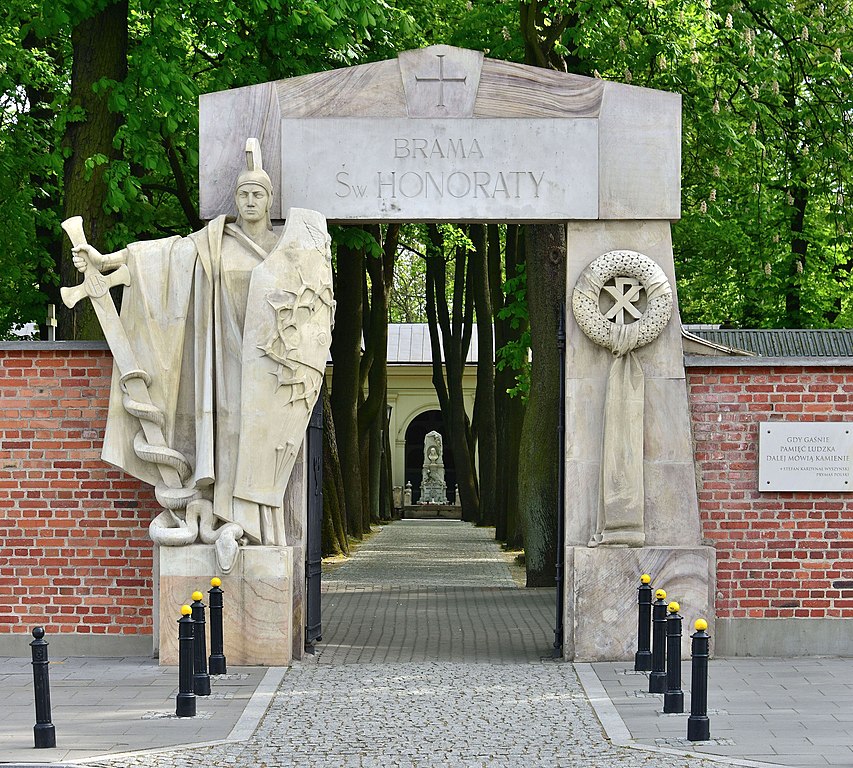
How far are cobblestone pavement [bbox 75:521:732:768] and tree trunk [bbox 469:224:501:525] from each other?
48.5ft

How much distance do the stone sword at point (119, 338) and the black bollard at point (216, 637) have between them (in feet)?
4.48

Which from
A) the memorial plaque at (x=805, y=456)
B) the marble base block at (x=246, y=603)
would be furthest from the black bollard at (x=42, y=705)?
the memorial plaque at (x=805, y=456)

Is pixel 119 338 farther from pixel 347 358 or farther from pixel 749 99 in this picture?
pixel 347 358

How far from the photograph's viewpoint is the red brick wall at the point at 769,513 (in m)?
12.6

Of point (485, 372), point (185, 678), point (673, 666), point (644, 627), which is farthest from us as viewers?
point (485, 372)

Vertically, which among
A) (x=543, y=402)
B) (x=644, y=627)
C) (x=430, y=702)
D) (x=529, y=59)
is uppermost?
(x=529, y=59)

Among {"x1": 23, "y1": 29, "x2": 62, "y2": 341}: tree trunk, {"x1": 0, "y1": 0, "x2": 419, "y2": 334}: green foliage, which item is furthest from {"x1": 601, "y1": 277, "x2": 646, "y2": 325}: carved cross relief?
{"x1": 23, "y1": 29, "x2": 62, "y2": 341}: tree trunk

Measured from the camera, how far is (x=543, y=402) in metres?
19.8

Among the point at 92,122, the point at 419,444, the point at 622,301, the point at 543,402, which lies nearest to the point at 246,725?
the point at 622,301

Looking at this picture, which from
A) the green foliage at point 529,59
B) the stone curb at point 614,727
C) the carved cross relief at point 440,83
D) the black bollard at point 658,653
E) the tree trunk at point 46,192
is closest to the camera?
the stone curb at point 614,727

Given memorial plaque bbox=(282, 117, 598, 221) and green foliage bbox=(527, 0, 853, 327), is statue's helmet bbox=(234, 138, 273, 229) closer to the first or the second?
memorial plaque bbox=(282, 117, 598, 221)

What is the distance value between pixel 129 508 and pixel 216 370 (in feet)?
5.31

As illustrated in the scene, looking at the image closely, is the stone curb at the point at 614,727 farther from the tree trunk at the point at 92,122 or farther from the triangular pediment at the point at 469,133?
the tree trunk at the point at 92,122

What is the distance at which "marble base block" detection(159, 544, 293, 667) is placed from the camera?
12.0 meters
